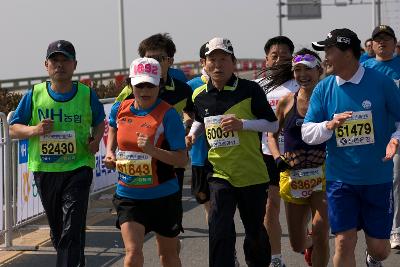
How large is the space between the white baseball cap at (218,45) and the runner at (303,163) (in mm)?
723

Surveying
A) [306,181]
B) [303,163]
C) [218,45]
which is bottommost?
[306,181]

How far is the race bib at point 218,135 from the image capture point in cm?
693

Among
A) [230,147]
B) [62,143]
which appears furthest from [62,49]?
[230,147]

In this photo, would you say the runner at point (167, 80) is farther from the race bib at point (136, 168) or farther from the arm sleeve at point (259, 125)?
the race bib at point (136, 168)

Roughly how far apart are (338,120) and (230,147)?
43.2 inches

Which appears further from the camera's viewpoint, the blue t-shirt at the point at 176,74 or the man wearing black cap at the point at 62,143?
the blue t-shirt at the point at 176,74

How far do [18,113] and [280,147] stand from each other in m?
2.25

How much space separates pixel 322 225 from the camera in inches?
291

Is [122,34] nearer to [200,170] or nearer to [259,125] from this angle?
[200,170]

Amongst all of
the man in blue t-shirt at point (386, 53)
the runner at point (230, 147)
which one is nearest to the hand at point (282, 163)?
the runner at point (230, 147)

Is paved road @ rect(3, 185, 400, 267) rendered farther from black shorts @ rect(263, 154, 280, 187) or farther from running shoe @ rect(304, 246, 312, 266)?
black shorts @ rect(263, 154, 280, 187)

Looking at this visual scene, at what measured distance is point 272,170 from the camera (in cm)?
798

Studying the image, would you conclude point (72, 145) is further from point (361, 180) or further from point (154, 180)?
point (361, 180)

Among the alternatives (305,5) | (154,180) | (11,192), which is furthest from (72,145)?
(305,5)
